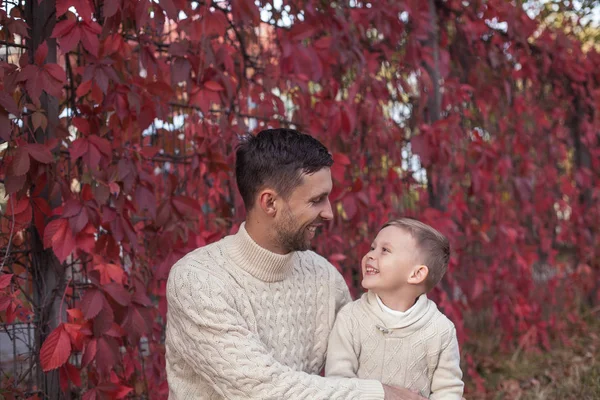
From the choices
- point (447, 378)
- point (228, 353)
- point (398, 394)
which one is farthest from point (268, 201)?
point (447, 378)

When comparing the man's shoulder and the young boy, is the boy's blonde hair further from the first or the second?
the man's shoulder

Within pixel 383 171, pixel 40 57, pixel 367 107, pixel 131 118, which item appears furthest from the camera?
pixel 383 171

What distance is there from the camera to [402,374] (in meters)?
2.17

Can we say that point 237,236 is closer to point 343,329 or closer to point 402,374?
point 343,329

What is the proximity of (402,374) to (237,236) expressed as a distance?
2.14 ft

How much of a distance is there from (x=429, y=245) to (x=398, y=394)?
48 centimetres

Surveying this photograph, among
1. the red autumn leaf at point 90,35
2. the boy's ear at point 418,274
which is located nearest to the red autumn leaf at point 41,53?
the red autumn leaf at point 90,35

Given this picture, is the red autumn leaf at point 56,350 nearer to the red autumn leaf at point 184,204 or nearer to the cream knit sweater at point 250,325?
the cream knit sweater at point 250,325

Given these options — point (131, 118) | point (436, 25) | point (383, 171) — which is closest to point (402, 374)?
point (131, 118)

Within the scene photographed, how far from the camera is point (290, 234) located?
6.91 feet

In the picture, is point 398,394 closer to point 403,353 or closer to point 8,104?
point 403,353

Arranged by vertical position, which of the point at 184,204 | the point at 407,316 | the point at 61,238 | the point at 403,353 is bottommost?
the point at 403,353

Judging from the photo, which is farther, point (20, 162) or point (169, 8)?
point (169, 8)

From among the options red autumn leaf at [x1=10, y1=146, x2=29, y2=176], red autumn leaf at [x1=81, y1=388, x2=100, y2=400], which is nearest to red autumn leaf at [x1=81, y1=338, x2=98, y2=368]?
red autumn leaf at [x1=81, y1=388, x2=100, y2=400]
